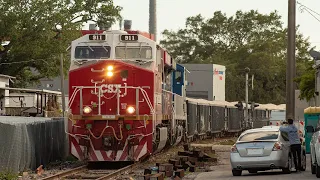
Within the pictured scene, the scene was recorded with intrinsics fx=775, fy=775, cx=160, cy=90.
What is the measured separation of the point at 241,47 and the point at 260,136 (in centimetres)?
10296

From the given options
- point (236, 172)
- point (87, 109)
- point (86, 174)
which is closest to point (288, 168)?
point (236, 172)

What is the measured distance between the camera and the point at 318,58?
37.2m

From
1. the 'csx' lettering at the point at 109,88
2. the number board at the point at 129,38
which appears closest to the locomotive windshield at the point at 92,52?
the number board at the point at 129,38

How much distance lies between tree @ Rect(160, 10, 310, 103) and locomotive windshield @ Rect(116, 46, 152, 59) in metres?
87.2

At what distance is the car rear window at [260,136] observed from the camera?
22859 millimetres

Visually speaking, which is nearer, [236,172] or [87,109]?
[236,172]

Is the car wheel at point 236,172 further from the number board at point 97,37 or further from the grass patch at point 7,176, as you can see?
the number board at point 97,37

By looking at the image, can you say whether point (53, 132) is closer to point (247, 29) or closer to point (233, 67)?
point (233, 67)

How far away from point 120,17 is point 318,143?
4615 cm

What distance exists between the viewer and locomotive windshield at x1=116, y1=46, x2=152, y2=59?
2625 centimetres

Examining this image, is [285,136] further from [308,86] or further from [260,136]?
[308,86]

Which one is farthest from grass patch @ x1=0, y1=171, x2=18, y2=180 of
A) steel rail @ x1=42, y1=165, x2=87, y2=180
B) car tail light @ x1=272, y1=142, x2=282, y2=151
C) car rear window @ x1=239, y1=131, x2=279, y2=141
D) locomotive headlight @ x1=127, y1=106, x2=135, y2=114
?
car tail light @ x1=272, y1=142, x2=282, y2=151

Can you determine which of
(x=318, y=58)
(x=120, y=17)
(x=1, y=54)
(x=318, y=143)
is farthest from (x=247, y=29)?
(x=318, y=143)

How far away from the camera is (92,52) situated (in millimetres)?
26203
